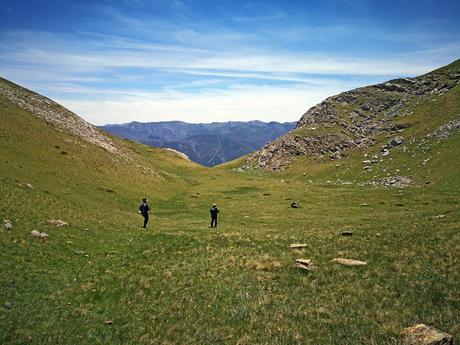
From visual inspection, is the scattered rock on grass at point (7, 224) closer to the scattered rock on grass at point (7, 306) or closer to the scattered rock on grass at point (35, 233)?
the scattered rock on grass at point (35, 233)

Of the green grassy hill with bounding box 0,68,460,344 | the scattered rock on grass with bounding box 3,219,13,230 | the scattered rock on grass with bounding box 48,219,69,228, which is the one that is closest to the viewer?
the green grassy hill with bounding box 0,68,460,344

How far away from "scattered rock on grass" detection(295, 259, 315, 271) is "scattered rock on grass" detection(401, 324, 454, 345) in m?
8.34

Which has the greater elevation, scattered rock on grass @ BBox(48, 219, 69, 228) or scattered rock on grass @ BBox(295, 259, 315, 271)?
scattered rock on grass @ BBox(48, 219, 69, 228)

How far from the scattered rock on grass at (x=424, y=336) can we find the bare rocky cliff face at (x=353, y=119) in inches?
4355

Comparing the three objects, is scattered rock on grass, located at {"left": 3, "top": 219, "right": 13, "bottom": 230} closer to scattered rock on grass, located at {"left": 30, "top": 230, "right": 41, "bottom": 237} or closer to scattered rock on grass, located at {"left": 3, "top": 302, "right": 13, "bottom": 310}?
scattered rock on grass, located at {"left": 30, "top": 230, "right": 41, "bottom": 237}

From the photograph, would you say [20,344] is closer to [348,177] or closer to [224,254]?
[224,254]

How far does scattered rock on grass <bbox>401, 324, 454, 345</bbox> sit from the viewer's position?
14359mm

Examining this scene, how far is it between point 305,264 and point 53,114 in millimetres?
82119

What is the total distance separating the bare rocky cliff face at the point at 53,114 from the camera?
82.9 meters

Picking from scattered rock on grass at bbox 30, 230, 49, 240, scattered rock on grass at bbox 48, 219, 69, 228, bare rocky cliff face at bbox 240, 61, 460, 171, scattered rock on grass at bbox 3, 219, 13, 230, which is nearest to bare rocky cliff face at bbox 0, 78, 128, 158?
scattered rock on grass at bbox 48, 219, 69, 228

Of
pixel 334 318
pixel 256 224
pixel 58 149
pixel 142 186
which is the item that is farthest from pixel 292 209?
pixel 58 149

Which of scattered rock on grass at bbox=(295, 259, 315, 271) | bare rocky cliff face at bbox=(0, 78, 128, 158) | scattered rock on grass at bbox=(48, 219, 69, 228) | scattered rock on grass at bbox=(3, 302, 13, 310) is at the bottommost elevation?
scattered rock on grass at bbox=(3, 302, 13, 310)

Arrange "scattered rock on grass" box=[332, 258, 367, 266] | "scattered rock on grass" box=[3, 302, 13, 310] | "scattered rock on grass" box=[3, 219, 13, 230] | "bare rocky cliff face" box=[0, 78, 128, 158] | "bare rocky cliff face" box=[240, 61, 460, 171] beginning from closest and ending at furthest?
"scattered rock on grass" box=[3, 302, 13, 310], "scattered rock on grass" box=[332, 258, 367, 266], "scattered rock on grass" box=[3, 219, 13, 230], "bare rocky cliff face" box=[0, 78, 128, 158], "bare rocky cliff face" box=[240, 61, 460, 171]

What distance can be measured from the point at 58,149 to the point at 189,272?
5369cm
